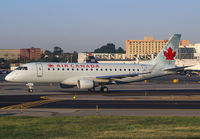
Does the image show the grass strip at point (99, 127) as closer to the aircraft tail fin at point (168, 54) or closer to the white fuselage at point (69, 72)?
the white fuselage at point (69, 72)

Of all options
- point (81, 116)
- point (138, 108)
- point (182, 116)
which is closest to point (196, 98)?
point (138, 108)

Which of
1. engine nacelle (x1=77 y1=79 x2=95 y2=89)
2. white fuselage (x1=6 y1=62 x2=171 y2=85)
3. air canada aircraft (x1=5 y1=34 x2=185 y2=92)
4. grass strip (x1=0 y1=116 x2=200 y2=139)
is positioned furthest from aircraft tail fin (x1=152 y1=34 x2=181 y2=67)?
grass strip (x1=0 y1=116 x2=200 y2=139)

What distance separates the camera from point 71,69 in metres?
46.4

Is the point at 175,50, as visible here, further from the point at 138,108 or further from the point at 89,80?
the point at 138,108

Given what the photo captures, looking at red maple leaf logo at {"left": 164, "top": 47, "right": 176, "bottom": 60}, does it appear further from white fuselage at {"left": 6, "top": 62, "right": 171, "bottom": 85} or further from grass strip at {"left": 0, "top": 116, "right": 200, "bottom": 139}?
grass strip at {"left": 0, "top": 116, "right": 200, "bottom": 139}

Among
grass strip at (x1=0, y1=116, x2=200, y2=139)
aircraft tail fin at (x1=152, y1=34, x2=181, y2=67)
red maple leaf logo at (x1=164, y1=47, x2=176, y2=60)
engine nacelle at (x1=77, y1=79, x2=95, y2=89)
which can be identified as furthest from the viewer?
red maple leaf logo at (x1=164, y1=47, x2=176, y2=60)

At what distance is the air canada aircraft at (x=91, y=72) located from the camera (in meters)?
44.8

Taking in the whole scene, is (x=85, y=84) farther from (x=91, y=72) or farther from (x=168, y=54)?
(x=168, y=54)

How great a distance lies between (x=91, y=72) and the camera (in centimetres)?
4753

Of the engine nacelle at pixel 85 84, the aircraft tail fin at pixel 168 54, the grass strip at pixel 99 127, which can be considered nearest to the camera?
the grass strip at pixel 99 127

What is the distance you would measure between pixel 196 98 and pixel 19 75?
21526 millimetres

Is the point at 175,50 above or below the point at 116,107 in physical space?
above

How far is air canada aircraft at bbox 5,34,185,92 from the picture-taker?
4484cm

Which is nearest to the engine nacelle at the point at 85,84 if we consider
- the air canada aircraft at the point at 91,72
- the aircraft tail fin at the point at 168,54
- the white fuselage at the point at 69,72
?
the air canada aircraft at the point at 91,72
